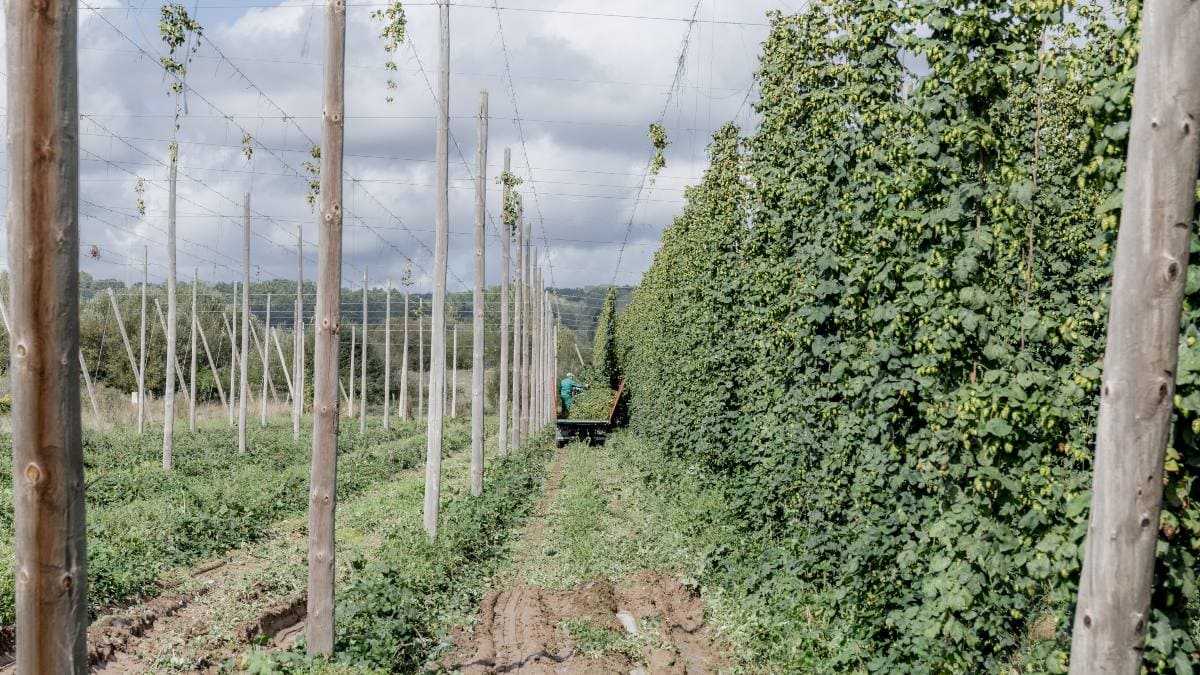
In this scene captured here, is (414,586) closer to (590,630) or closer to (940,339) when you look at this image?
(590,630)

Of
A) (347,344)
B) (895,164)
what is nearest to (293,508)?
(895,164)

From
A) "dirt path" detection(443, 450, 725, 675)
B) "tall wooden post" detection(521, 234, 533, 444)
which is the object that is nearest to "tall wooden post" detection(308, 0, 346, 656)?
"dirt path" detection(443, 450, 725, 675)

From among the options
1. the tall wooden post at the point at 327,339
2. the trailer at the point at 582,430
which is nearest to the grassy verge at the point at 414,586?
the tall wooden post at the point at 327,339

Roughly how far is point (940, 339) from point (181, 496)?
1359 cm

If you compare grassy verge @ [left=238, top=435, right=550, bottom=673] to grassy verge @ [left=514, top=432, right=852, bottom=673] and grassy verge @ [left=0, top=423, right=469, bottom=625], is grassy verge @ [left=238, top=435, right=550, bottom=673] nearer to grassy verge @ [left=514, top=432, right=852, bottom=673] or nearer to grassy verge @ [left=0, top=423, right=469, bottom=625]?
grassy verge @ [left=514, top=432, right=852, bottom=673]

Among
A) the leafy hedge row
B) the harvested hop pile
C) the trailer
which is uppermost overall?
the leafy hedge row

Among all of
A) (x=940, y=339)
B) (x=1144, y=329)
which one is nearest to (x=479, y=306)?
(x=940, y=339)

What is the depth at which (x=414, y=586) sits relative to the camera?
10836 mm

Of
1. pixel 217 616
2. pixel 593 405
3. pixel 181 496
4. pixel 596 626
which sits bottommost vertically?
pixel 596 626

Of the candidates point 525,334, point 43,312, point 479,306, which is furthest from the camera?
point 525,334

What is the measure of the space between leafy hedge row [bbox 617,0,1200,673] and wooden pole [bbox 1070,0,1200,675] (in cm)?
84

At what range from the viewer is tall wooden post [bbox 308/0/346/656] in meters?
7.75

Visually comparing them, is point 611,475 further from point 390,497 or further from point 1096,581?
point 1096,581

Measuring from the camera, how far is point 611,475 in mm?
26562
